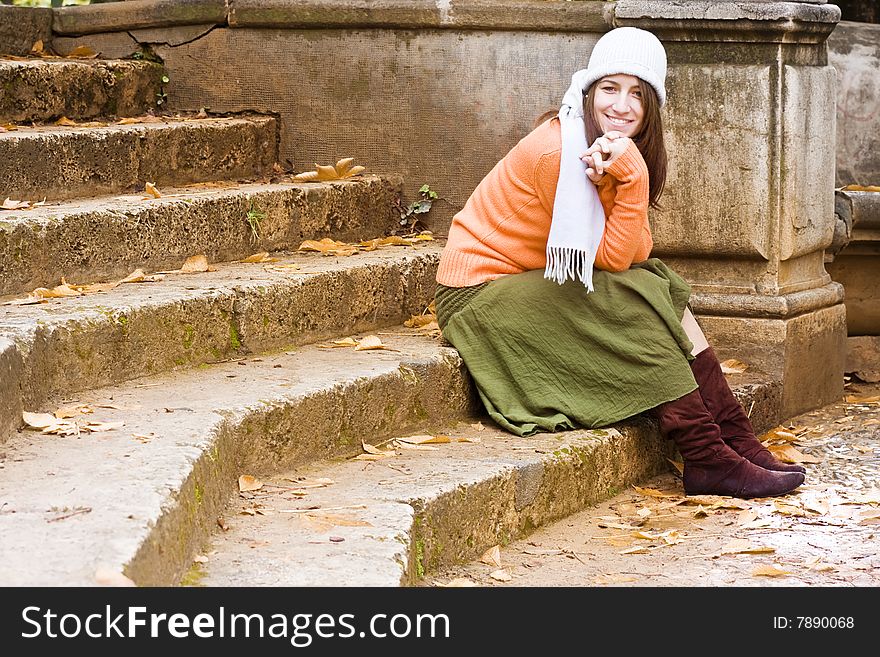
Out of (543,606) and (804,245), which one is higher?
(804,245)

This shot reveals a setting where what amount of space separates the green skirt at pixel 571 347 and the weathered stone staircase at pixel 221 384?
3.8 inches

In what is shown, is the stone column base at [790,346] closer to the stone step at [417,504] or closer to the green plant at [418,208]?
the stone step at [417,504]

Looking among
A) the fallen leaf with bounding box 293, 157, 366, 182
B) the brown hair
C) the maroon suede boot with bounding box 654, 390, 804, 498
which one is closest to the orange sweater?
the brown hair

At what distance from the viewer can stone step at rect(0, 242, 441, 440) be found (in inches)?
121

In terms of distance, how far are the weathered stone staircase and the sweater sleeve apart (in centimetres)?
56

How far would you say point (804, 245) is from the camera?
15.0ft

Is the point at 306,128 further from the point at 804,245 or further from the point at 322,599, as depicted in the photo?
the point at 322,599

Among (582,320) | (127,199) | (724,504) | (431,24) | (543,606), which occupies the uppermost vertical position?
(431,24)

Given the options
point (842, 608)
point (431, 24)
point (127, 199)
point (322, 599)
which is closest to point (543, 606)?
point (322, 599)

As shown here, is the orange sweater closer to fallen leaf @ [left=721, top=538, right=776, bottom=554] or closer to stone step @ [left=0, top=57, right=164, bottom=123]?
fallen leaf @ [left=721, top=538, right=776, bottom=554]

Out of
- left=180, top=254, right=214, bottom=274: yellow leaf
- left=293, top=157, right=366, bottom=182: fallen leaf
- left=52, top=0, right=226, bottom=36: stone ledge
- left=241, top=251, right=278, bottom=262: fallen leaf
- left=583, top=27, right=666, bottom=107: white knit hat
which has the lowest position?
left=241, top=251, right=278, bottom=262: fallen leaf

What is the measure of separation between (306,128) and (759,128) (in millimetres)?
1846

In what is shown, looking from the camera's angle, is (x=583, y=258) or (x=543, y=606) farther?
(x=583, y=258)

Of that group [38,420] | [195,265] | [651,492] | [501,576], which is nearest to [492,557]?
[501,576]
